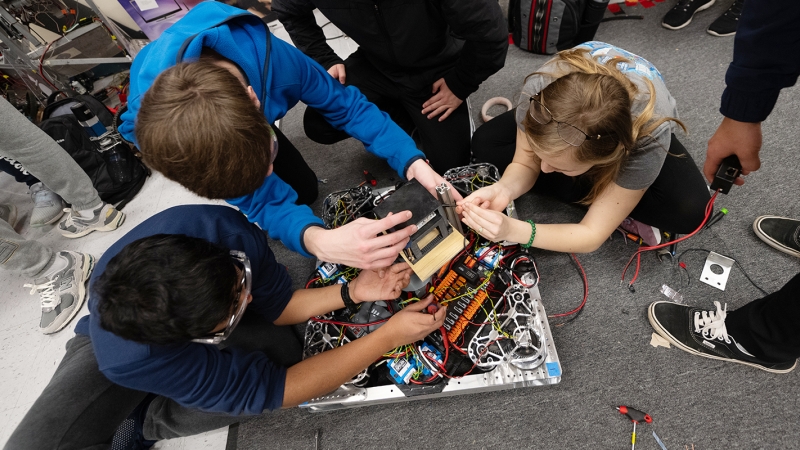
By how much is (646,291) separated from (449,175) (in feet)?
2.90

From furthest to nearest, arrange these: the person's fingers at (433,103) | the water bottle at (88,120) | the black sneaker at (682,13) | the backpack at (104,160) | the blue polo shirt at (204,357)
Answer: the black sneaker at (682,13) → the water bottle at (88,120) → the backpack at (104,160) → the person's fingers at (433,103) → the blue polo shirt at (204,357)

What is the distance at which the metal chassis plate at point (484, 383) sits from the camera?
1192 millimetres

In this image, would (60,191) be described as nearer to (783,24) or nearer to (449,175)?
(449,175)

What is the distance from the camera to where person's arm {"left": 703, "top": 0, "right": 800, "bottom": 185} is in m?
0.76

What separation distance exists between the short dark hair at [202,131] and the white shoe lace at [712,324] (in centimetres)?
149

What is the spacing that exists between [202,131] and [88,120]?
1.97 meters

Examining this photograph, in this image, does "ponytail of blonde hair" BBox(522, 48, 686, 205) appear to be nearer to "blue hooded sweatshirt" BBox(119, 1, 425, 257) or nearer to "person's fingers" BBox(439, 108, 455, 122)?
"blue hooded sweatshirt" BBox(119, 1, 425, 257)

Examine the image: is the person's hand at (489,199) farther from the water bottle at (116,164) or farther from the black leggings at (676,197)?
the water bottle at (116,164)

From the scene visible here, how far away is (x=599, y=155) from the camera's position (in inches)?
38.9

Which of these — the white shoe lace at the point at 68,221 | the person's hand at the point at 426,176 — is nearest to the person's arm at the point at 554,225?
the person's hand at the point at 426,176

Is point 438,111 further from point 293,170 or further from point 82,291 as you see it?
point 82,291

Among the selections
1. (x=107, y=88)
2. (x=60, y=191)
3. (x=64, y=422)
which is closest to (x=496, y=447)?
(x=64, y=422)

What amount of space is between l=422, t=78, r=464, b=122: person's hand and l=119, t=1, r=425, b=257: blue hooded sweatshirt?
1.06ft

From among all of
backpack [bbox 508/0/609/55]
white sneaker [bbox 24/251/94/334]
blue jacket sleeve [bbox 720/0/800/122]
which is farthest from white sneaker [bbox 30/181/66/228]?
blue jacket sleeve [bbox 720/0/800/122]
